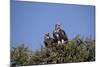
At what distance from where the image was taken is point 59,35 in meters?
1.87

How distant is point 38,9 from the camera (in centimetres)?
181

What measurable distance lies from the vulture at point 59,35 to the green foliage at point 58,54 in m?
0.04

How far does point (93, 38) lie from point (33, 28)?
622mm

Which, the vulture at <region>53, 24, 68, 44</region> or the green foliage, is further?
the vulture at <region>53, 24, 68, 44</region>

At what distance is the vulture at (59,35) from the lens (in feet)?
6.09

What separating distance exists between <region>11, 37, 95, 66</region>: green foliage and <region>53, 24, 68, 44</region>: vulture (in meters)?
0.04

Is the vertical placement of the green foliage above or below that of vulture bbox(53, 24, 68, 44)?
below

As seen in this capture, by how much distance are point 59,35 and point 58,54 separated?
0.18 metres

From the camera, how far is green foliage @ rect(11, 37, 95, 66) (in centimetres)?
173

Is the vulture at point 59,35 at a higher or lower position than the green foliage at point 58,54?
higher

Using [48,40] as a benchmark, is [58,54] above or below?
below

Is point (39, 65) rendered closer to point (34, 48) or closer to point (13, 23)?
point (34, 48)
